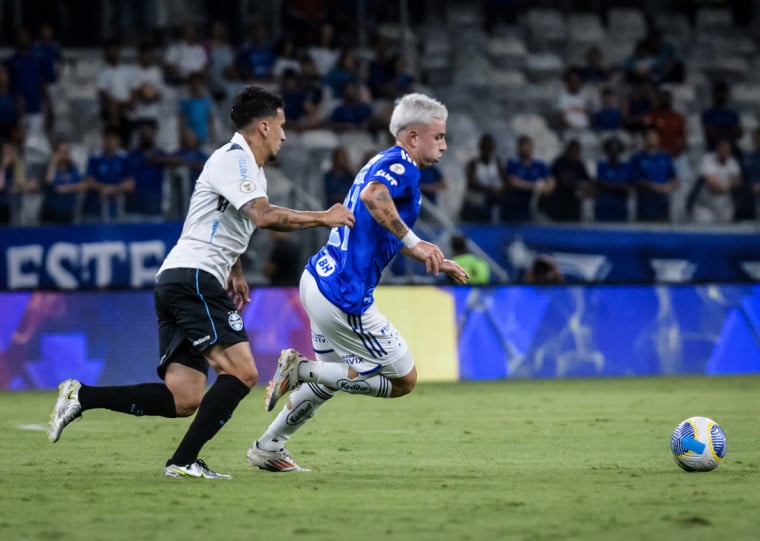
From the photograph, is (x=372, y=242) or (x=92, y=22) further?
(x=92, y=22)

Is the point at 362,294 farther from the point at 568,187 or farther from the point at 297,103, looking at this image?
the point at 297,103

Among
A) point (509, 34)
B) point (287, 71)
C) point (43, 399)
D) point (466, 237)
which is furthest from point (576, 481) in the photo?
point (509, 34)

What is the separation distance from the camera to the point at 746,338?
17.4 metres

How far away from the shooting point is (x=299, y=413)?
312 inches

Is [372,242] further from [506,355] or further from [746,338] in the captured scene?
[746,338]

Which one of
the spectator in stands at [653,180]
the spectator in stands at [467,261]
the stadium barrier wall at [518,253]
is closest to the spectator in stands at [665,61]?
the spectator in stands at [653,180]

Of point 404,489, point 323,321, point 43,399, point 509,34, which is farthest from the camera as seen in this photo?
point 509,34

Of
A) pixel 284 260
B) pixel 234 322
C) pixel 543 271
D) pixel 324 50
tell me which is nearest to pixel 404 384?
pixel 234 322

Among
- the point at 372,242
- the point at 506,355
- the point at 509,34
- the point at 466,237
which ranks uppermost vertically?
the point at 509,34

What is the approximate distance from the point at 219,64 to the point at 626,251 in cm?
690

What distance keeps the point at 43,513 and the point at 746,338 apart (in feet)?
42.4

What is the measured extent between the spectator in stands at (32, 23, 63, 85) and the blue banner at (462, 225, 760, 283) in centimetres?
673

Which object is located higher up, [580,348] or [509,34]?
[509,34]

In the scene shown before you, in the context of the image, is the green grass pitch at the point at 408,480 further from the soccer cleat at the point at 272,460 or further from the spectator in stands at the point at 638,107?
the spectator in stands at the point at 638,107
